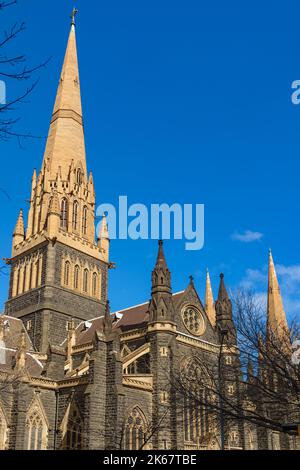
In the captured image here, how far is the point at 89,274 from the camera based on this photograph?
47750 mm

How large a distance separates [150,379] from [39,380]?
22.0 feet

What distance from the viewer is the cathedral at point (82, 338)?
3061 cm

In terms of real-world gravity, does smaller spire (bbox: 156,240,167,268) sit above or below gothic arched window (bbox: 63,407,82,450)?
above

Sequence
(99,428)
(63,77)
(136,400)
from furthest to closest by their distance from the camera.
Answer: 1. (63,77)
2. (136,400)
3. (99,428)

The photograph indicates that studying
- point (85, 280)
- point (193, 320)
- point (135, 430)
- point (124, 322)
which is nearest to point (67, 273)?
point (85, 280)

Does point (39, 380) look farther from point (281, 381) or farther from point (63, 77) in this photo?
point (63, 77)

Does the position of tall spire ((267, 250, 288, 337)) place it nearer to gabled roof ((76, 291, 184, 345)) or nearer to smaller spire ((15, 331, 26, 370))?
gabled roof ((76, 291, 184, 345))

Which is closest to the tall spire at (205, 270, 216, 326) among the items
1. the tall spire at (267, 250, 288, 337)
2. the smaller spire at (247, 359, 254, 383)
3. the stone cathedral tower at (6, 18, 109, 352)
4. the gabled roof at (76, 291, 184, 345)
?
the tall spire at (267, 250, 288, 337)

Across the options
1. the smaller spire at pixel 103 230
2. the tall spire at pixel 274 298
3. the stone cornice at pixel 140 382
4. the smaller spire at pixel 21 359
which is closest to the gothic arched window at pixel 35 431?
the smaller spire at pixel 21 359

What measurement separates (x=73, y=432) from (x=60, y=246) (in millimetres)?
17411

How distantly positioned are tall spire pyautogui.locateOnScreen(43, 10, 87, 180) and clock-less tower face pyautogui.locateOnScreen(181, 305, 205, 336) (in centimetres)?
1807

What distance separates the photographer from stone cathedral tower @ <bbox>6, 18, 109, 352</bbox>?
43.9m

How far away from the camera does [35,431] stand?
1266 inches
